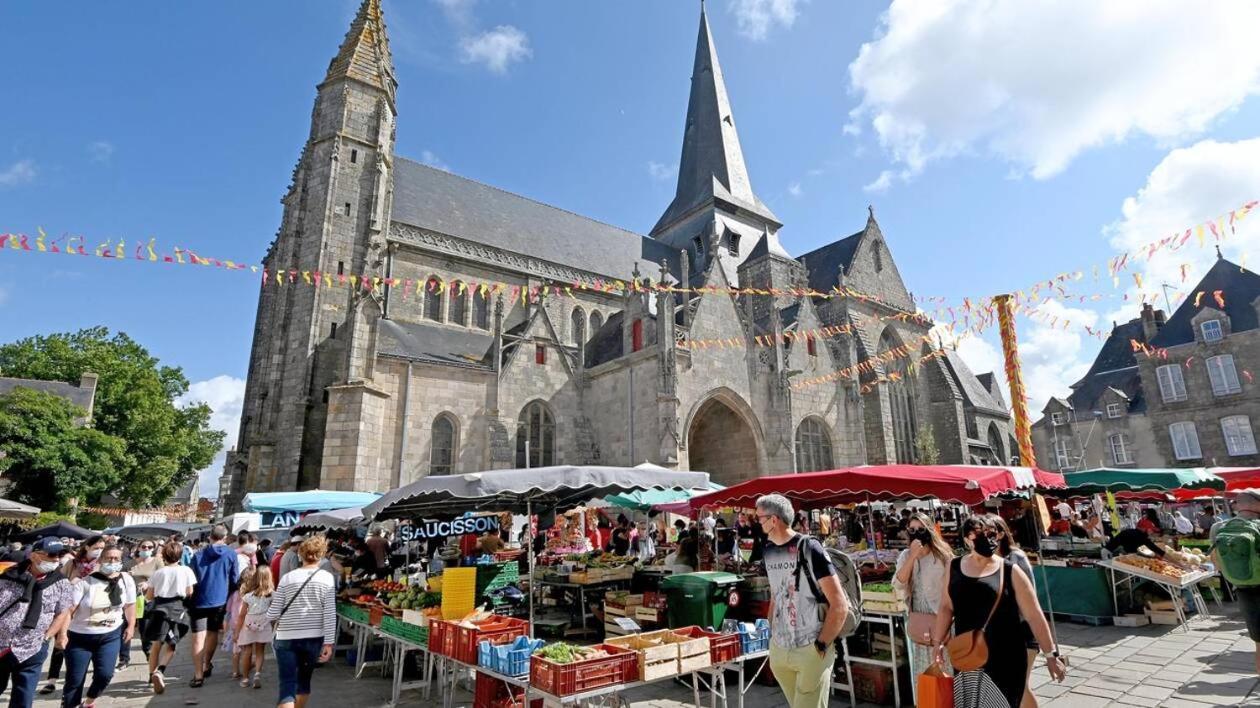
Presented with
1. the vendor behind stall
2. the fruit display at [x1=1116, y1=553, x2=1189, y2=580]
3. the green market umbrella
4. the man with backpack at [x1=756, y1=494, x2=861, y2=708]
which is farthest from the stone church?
the man with backpack at [x1=756, y1=494, x2=861, y2=708]

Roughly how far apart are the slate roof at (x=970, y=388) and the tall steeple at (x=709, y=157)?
1119cm

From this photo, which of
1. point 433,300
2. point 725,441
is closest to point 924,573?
point 725,441

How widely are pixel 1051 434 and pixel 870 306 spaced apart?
1592 cm

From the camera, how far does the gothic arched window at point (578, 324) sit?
934 inches

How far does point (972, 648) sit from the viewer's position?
324 cm

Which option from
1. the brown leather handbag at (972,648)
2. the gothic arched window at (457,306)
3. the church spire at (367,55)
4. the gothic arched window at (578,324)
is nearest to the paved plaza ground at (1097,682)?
the brown leather handbag at (972,648)

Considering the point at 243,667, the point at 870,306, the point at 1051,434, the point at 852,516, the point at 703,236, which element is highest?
the point at 703,236

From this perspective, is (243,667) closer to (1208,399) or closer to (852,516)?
(852,516)

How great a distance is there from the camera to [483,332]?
22.0 m

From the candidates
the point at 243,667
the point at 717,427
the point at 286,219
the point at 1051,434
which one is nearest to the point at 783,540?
the point at 243,667

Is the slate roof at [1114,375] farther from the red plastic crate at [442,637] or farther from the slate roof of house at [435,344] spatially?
the red plastic crate at [442,637]

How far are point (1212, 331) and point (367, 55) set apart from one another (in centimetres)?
3546

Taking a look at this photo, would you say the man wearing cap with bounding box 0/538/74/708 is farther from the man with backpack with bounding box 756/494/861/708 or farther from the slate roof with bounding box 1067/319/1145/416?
the slate roof with bounding box 1067/319/1145/416

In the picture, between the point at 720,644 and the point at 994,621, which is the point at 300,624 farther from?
the point at 994,621
